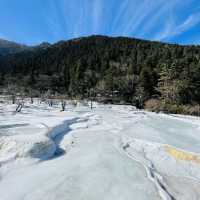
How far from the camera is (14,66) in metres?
53.2

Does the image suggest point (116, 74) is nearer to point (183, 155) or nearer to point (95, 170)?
point (183, 155)

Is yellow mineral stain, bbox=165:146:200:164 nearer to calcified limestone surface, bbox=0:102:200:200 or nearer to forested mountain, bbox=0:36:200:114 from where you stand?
calcified limestone surface, bbox=0:102:200:200

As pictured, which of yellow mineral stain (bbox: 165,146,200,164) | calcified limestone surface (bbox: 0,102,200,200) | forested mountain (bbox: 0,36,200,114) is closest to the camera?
calcified limestone surface (bbox: 0,102,200,200)

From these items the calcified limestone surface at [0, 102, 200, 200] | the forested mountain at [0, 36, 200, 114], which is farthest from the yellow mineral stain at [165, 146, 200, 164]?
the forested mountain at [0, 36, 200, 114]

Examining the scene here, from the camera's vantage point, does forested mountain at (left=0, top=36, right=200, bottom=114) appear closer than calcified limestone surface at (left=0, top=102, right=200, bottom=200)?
No

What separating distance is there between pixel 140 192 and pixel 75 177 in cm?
127

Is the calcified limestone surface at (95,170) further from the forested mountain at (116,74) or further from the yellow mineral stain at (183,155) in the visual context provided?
the forested mountain at (116,74)

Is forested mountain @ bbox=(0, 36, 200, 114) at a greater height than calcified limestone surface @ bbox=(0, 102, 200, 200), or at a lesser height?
greater

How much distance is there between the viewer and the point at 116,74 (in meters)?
37.0

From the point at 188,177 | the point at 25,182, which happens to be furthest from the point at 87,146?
the point at 188,177

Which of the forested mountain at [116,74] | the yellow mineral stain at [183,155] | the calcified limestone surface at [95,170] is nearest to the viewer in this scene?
the calcified limestone surface at [95,170]

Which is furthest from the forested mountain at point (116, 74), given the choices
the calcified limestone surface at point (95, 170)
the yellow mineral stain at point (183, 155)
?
the calcified limestone surface at point (95, 170)

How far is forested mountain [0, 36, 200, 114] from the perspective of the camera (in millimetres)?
24969

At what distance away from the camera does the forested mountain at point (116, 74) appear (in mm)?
24969
